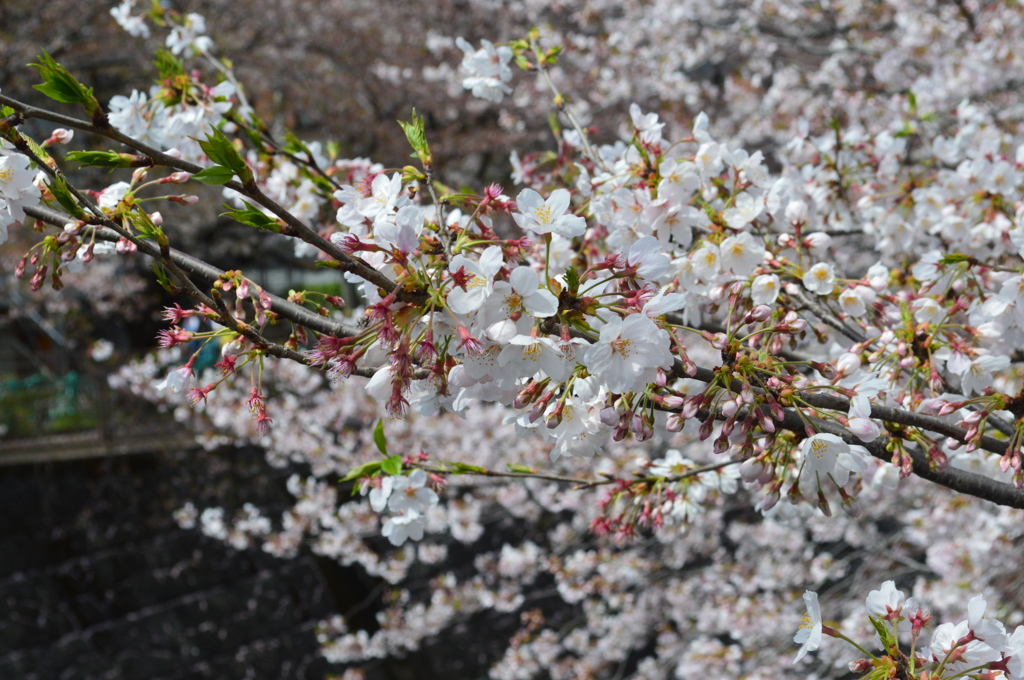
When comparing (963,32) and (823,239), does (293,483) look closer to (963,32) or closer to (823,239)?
(823,239)

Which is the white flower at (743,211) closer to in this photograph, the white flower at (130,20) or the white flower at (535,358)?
the white flower at (535,358)

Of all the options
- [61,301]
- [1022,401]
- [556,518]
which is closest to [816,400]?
[1022,401]

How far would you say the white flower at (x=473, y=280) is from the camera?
872 millimetres

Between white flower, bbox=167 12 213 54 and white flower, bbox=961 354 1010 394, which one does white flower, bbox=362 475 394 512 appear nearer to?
white flower, bbox=961 354 1010 394

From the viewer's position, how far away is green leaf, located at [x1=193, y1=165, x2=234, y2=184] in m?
0.88

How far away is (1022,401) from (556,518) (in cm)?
600

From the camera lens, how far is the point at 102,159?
3.32ft

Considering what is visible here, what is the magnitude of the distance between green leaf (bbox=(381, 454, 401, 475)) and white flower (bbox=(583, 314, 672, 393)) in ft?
2.19

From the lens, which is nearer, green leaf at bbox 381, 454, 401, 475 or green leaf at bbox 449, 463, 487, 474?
green leaf at bbox 381, 454, 401, 475

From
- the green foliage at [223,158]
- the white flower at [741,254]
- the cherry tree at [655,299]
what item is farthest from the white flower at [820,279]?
the green foliage at [223,158]

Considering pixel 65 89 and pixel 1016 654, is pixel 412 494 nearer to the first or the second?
pixel 65 89

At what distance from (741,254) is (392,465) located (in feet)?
2.85

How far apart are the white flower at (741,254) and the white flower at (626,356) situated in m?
0.69

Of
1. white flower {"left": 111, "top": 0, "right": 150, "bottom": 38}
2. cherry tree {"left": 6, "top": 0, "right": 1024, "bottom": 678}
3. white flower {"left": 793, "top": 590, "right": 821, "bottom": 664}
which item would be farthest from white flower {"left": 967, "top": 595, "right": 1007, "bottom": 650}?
white flower {"left": 111, "top": 0, "right": 150, "bottom": 38}
